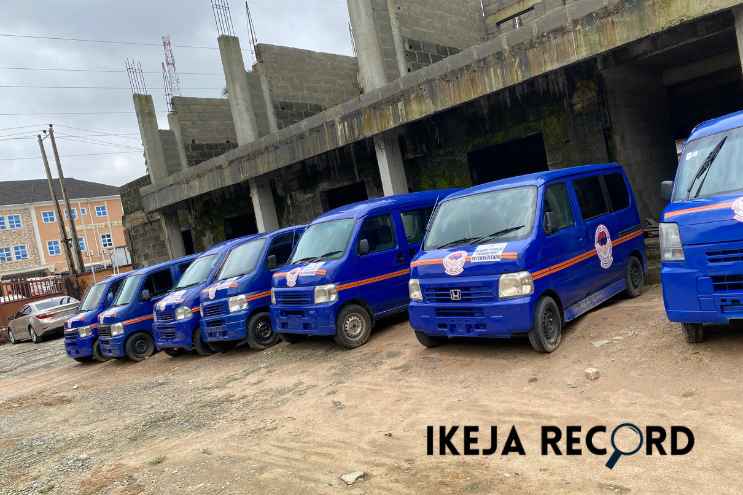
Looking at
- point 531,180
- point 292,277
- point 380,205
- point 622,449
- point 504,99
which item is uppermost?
point 504,99

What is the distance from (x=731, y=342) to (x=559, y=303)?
1749 millimetres

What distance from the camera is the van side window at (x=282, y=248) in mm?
10008

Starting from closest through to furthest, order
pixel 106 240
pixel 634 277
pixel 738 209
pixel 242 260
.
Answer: pixel 738 209
pixel 634 277
pixel 242 260
pixel 106 240

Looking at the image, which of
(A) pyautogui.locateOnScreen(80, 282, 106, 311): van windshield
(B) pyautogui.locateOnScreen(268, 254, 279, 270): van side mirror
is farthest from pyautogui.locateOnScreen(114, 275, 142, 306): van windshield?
(B) pyautogui.locateOnScreen(268, 254, 279, 270): van side mirror

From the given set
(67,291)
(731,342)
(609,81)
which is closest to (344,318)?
(731,342)

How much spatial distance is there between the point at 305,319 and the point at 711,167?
5.39 metres

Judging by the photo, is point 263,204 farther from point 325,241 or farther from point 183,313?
point 325,241

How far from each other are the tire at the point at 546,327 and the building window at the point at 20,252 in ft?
195

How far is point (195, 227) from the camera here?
2031 centimetres

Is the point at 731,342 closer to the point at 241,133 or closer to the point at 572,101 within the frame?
the point at 572,101

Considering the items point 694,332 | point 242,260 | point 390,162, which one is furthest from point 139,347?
point 694,332

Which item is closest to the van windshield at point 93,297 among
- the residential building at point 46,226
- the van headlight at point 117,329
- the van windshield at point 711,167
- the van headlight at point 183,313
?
the van headlight at point 117,329

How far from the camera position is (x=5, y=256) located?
53219 mm

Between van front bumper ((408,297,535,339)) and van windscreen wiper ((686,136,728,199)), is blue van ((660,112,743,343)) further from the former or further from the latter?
van front bumper ((408,297,535,339))
